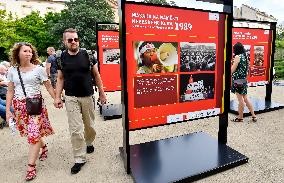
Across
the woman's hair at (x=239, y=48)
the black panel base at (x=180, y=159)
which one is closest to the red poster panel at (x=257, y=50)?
the woman's hair at (x=239, y=48)

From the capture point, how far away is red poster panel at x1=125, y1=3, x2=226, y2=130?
10.6 ft

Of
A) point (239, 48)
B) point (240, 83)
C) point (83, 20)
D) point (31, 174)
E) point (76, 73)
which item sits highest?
point (83, 20)

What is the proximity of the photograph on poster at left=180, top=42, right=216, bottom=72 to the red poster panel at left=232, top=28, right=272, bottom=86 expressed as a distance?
359 centimetres

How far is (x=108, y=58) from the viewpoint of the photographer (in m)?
6.87


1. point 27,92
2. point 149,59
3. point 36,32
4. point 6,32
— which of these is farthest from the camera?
point 36,32

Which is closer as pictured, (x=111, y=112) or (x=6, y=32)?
(x=111, y=112)

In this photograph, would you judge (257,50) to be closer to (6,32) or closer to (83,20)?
(83,20)

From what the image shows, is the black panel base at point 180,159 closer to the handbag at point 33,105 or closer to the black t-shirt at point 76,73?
the black t-shirt at point 76,73

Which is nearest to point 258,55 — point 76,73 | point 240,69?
point 240,69

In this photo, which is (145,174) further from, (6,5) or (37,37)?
(6,5)

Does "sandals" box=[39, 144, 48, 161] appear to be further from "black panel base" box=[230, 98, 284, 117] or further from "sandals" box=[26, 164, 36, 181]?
"black panel base" box=[230, 98, 284, 117]

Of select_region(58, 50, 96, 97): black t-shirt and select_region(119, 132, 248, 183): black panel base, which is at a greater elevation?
select_region(58, 50, 96, 97): black t-shirt

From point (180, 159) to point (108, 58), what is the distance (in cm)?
404

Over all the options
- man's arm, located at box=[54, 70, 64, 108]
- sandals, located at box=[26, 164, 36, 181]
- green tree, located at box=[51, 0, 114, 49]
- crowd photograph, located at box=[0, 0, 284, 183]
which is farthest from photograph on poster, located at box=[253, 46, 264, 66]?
green tree, located at box=[51, 0, 114, 49]
